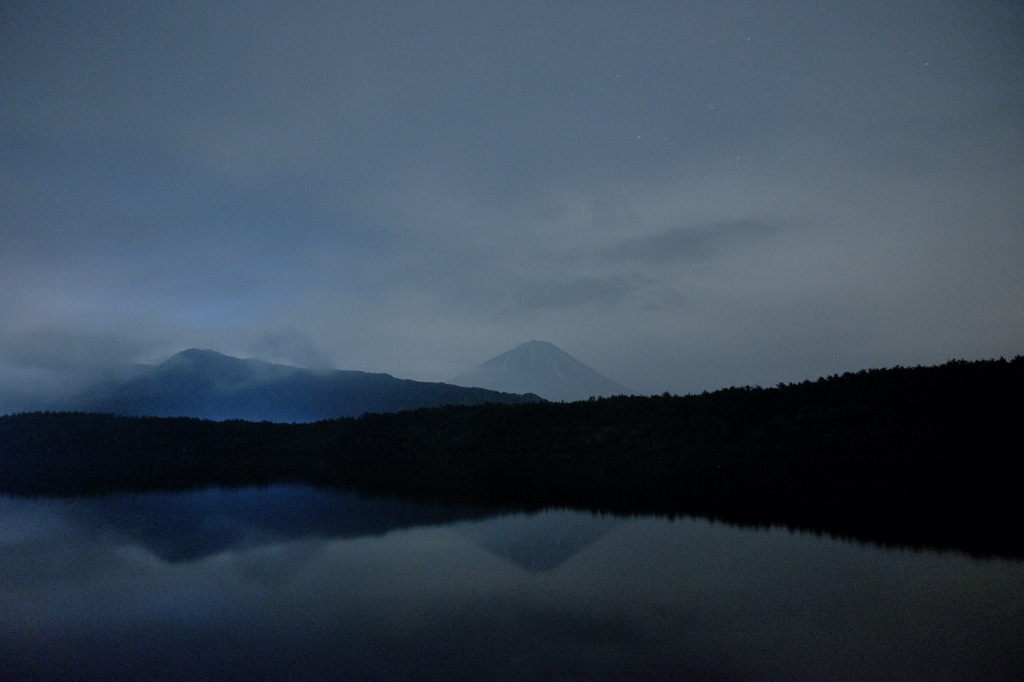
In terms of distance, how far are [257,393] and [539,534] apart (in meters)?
173

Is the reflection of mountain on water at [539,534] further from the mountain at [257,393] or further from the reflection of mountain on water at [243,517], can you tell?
the mountain at [257,393]

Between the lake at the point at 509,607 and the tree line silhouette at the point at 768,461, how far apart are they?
152 inches

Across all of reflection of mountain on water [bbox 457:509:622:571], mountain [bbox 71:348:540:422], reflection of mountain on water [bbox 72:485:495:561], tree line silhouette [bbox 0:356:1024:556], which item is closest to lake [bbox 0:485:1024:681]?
reflection of mountain on water [bbox 457:509:622:571]

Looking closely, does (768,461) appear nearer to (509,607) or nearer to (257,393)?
(509,607)

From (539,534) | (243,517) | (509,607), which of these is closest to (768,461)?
(539,534)

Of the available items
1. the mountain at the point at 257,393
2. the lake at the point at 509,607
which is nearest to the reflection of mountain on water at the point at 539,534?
the lake at the point at 509,607

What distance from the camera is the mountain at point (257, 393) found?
146m

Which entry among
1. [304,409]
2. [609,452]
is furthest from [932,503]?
[304,409]

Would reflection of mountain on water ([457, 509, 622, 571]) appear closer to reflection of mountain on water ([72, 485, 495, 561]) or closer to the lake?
the lake

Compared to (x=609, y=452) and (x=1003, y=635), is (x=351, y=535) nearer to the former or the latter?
(x=1003, y=635)

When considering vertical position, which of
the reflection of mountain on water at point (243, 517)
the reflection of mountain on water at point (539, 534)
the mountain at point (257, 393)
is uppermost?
the mountain at point (257, 393)

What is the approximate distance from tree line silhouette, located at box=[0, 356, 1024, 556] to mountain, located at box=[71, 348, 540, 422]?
78.9 metres

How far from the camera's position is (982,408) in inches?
1209

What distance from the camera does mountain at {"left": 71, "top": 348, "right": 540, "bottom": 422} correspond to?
5753 inches
